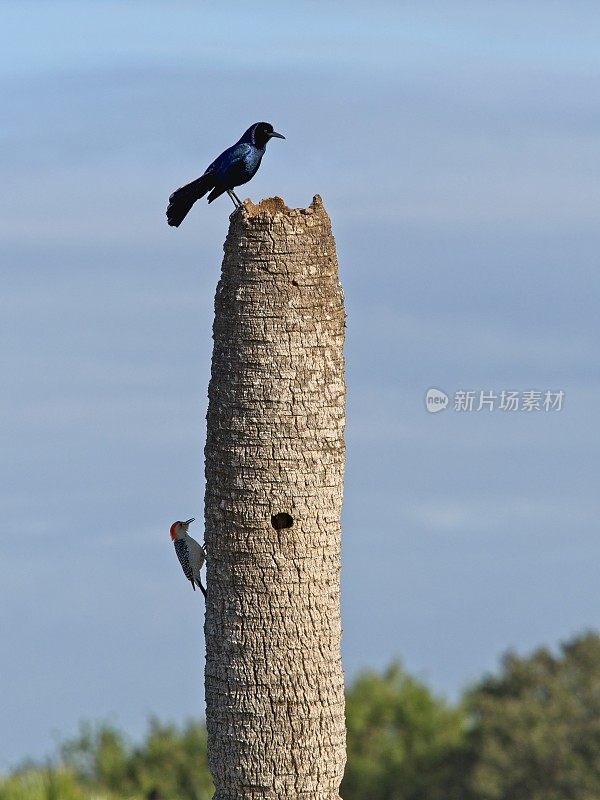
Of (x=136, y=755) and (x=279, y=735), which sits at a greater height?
(x=136, y=755)

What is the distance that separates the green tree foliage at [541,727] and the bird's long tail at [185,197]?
2295cm

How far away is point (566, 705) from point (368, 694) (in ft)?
19.8

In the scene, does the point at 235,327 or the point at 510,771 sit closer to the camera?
the point at 235,327

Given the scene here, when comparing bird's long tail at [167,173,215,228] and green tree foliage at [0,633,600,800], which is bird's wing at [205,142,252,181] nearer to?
bird's long tail at [167,173,215,228]

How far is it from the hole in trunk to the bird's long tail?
278 centimetres

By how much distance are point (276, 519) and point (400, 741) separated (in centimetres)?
2667

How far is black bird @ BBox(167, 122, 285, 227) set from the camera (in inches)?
433

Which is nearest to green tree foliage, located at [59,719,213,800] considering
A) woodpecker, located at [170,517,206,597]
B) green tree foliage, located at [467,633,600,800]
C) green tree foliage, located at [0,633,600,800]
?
green tree foliage, located at [0,633,600,800]

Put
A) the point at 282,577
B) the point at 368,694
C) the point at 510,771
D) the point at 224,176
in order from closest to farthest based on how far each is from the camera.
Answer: the point at 282,577 → the point at 224,176 → the point at 510,771 → the point at 368,694

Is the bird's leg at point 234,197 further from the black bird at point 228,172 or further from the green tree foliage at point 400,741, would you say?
the green tree foliage at point 400,741

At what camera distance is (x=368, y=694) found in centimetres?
3641

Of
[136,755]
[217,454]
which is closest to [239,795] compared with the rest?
[217,454]

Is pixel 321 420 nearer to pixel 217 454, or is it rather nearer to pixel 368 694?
pixel 217 454

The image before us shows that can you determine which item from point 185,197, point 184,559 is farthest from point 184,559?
point 185,197
